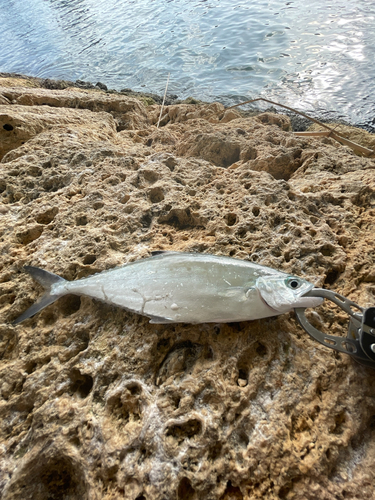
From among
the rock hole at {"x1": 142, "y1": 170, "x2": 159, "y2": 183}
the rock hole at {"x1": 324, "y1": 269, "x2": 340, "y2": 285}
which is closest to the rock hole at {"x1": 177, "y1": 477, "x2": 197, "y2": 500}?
the rock hole at {"x1": 324, "y1": 269, "x2": 340, "y2": 285}

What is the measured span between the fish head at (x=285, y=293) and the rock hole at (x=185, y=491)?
2.99ft

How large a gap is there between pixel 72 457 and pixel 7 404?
52 cm

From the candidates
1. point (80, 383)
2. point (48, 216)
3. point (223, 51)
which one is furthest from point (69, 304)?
point (223, 51)

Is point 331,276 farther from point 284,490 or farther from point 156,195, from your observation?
point 156,195

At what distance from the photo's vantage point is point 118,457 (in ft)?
4.22

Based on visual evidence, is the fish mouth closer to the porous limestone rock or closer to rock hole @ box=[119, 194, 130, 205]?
the porous limestone rock

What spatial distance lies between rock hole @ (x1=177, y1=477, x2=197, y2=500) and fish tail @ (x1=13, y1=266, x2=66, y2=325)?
1254 mm

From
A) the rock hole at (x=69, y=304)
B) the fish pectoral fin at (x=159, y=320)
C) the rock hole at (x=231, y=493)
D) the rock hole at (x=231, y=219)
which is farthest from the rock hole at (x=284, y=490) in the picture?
the rock hole at (x=231, y=219)

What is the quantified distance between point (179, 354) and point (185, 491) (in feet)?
1.95

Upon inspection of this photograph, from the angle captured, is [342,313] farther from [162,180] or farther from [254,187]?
[162,180]

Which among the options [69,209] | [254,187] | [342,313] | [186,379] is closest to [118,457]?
[186,379]

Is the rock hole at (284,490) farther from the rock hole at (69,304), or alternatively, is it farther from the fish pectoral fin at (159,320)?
the rock hole at (69,304)

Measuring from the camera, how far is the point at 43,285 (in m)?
1.90

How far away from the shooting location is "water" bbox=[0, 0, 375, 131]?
291 inches
